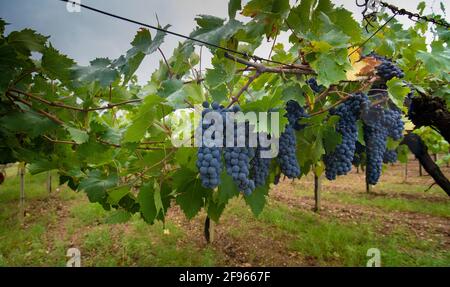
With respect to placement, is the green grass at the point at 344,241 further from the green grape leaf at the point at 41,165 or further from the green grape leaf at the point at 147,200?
the green grape leaf at the point at 41,165

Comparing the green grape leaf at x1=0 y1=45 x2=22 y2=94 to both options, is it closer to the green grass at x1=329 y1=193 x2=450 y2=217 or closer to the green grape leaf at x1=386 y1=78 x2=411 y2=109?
the green grape leaf at x1=386 y1=78 x2=411 y2=109

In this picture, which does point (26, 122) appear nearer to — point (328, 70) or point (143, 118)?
point (143, 118)

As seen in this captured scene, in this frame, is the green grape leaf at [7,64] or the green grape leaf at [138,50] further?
the green grape leaf at [138,50]

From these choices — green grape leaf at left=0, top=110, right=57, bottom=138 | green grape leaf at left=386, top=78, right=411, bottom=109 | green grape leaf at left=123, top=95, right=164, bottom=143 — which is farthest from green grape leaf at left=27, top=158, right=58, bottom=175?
green grape leaf at left=386, top=78, right=411, bottom=109

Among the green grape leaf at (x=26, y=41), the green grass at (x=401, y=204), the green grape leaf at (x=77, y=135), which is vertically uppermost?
the green grape leaf at (x=26, y=41)

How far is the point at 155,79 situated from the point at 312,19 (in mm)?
986

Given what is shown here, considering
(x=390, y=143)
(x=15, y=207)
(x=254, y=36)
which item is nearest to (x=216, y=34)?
(x=254, y=36)

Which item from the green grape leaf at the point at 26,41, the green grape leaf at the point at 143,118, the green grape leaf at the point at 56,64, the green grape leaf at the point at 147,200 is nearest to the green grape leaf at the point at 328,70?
the green grape leaf at the point at 143,118

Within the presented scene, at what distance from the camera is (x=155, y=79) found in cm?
210

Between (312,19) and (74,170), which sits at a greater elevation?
(312,19)

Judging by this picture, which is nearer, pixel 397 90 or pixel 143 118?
pixel 143 118

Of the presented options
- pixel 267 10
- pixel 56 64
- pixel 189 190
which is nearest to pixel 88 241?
pixel 189 190

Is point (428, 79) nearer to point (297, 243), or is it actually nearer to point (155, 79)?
point (155, 79)

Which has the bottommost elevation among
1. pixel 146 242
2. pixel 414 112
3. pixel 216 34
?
pixel 146 242
